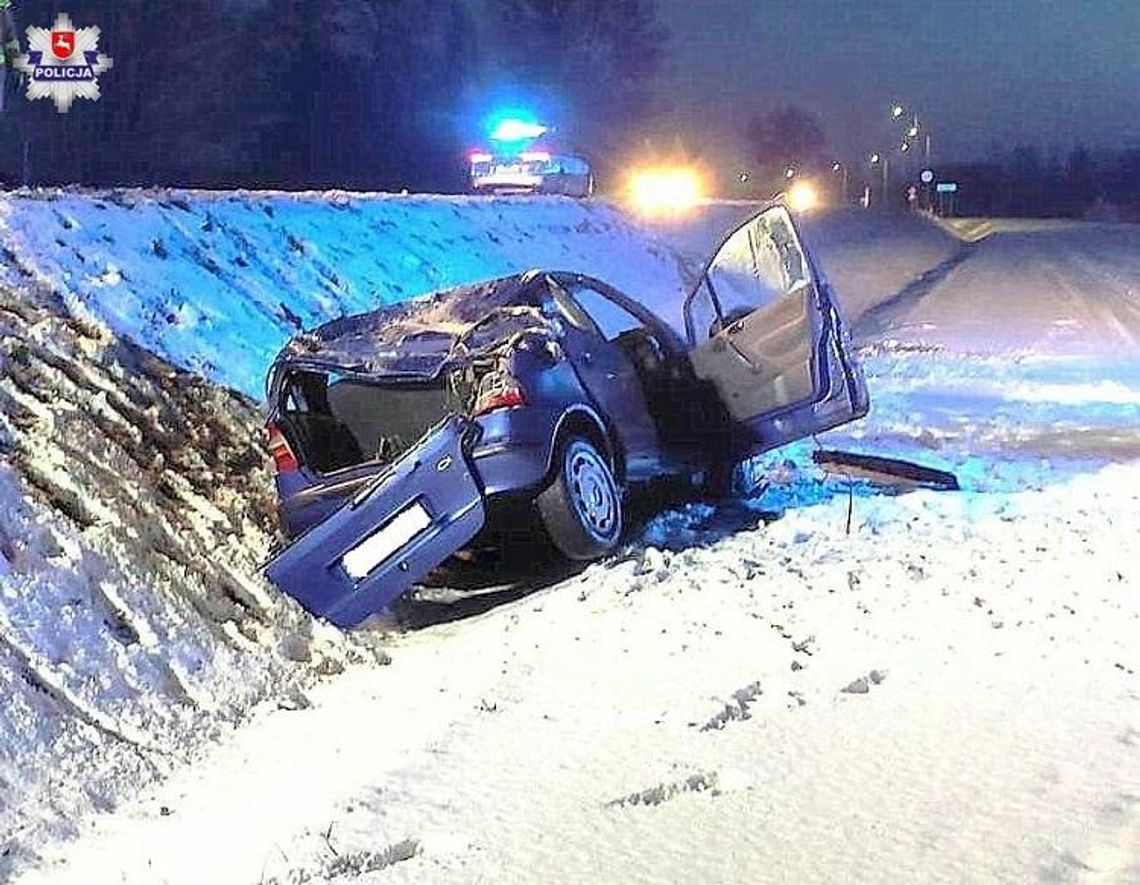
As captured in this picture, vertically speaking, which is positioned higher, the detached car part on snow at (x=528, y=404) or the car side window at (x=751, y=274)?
the car side window at (x=751, y=274)

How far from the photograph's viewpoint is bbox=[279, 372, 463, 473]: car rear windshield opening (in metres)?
8.03

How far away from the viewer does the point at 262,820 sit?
469cm

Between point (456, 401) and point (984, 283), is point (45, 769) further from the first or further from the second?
point (984, 283)

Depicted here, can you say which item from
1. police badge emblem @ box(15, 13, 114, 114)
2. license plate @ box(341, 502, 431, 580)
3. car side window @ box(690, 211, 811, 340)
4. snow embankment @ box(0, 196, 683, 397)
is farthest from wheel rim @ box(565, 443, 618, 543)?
police badge emblem @ box(15, 13, 114, 114)

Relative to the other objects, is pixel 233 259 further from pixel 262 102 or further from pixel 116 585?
pixel 262 102

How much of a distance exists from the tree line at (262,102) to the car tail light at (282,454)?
31777mm

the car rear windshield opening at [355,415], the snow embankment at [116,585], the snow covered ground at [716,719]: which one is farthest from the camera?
the car rear windshield opening at [355,415]

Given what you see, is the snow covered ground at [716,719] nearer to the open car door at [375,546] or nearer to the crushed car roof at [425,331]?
the open car door at [375,546]

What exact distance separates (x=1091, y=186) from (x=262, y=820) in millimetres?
155163

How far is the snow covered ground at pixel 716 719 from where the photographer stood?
418 centimetres

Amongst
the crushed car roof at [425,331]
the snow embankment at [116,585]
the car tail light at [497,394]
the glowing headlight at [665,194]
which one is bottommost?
the glowing headlight at [665,194]

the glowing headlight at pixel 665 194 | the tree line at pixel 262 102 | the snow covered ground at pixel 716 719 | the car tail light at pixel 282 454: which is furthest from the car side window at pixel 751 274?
the tree line at pixel 262 102

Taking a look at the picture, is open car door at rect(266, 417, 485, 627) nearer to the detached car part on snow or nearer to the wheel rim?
the detached car part on snow

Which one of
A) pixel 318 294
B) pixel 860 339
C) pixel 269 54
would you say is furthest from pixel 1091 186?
pixel 318 294
